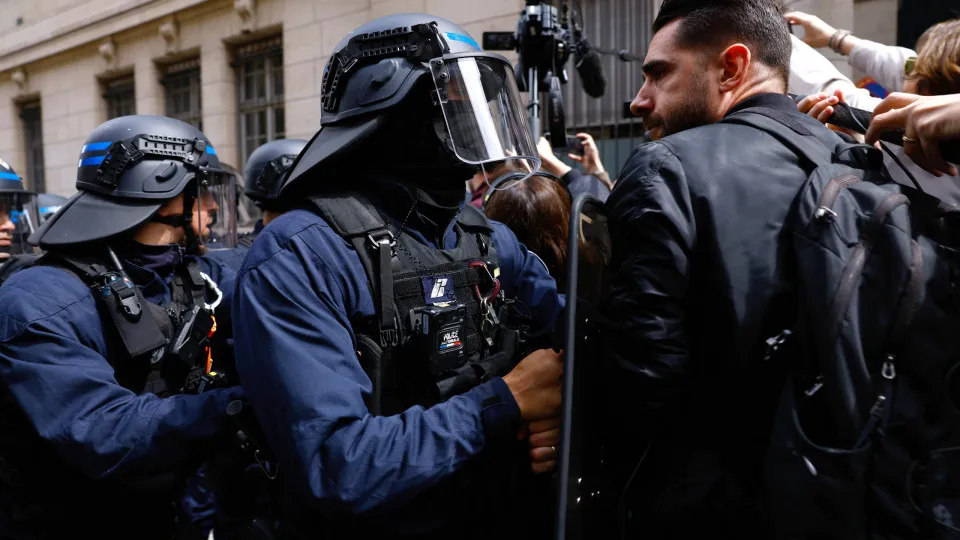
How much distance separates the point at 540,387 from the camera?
143 cm

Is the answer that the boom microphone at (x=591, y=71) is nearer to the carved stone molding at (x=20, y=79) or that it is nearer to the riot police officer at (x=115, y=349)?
the riot police officer at (x=115, y=349)

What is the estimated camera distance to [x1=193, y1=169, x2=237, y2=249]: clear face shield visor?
2.63 meters

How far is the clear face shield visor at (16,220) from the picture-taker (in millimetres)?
4273

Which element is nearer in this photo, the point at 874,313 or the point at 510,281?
the point at 874,313

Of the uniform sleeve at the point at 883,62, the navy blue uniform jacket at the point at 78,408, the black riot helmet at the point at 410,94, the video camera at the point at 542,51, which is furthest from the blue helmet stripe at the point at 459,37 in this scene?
the video camera at the point at 542,51

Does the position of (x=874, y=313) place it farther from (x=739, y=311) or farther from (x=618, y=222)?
(x=618, y=222)

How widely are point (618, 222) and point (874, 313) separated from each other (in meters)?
0.44

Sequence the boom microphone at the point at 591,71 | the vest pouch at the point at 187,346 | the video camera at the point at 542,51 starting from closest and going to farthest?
the vest pouch at the point at 187,346 → the video camera at the point at 542,51 → the boom microphone at the point at 591,71

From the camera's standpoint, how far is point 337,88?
5.62 feet

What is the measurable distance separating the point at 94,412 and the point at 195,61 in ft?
35.4

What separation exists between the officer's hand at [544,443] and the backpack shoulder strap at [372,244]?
1.15 feet

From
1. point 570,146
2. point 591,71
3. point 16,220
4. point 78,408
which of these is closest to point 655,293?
point 78,408

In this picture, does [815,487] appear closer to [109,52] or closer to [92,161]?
[92,161]

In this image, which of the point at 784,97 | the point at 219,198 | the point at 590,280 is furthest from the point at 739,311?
the point at 219,198
